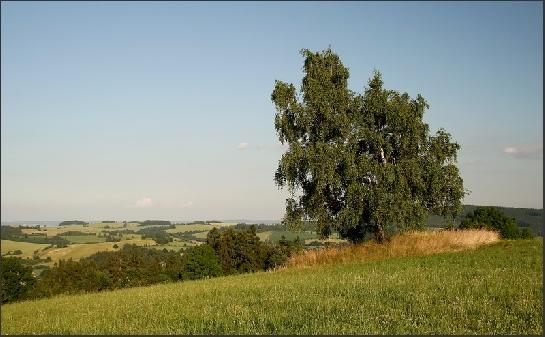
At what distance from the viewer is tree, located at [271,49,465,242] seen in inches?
1321

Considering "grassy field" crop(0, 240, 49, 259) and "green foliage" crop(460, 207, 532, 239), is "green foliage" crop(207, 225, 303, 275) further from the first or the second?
"grassy field" crop(0, 240, 49, 259)

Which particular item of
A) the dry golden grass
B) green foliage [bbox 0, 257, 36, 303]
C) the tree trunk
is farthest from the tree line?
the dry golden grass

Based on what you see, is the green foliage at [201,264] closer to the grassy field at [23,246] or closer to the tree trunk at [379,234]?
the tree trunk at [379,234]

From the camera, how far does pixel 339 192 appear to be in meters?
35.2

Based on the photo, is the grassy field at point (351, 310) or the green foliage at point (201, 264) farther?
the green foliage at point (201, 264)

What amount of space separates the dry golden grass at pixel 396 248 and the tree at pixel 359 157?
67.0 inches

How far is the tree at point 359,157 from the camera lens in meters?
33.6

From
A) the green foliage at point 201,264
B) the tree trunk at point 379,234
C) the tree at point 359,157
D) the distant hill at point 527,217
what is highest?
the tree at point 359,157

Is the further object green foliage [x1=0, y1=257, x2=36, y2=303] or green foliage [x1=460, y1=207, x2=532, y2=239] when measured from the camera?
green foliage [x1=460, y1=207, x2=532, y2=239]

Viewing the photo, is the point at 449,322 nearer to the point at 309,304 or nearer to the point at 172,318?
the point at 309,304

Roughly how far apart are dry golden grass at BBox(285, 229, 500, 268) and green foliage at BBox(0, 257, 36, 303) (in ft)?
194

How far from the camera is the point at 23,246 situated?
167 metres

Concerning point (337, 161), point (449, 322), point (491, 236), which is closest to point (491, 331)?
point (449, 322)

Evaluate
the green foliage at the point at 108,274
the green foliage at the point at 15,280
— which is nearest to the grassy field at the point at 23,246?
the green foliage at the point at 108,274
